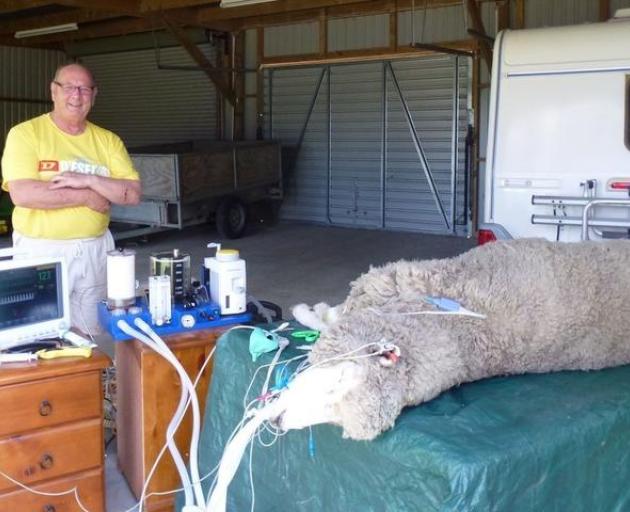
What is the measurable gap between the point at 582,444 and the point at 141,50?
1424cm

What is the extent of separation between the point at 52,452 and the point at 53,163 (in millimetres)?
1284

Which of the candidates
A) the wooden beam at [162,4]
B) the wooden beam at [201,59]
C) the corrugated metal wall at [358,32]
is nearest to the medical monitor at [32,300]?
the wooden beam at [162,4]

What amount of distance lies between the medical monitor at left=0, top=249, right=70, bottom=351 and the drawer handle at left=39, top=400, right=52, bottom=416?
9.3 inches

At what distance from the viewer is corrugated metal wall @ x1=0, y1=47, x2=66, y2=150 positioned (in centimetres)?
1591

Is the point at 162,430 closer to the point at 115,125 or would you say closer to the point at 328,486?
the point at 328,486

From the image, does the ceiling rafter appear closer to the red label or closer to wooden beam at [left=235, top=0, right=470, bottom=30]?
wooden beam at [left=235, top=0, right=470, bottom=30]

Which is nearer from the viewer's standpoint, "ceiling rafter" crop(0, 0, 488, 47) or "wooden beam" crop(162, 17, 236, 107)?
"ceiling rafter" crop(0, 0, 488, 47)

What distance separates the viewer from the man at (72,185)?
3.39 m

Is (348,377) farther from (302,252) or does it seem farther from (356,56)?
(356,56)

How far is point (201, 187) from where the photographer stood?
10578 mm

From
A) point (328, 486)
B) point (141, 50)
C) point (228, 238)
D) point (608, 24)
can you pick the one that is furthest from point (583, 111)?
point (141, 50)

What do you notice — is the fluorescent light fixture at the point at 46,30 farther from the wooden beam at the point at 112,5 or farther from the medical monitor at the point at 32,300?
the medical monitor at the point at 32,300

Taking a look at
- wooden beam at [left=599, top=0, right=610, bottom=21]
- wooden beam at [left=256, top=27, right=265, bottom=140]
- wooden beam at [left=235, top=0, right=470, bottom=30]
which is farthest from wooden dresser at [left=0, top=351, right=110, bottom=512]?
wooden beam at [left=256, top=27, right=265, bottom=140]

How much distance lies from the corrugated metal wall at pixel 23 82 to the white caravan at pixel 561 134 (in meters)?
12.9
